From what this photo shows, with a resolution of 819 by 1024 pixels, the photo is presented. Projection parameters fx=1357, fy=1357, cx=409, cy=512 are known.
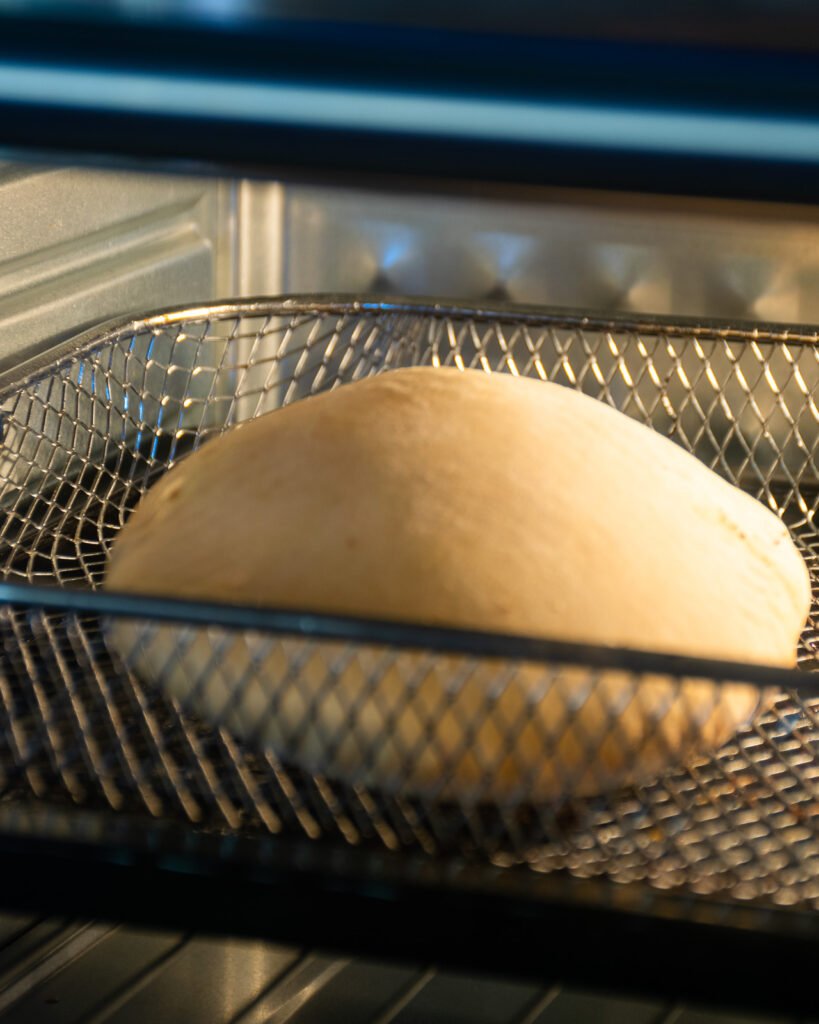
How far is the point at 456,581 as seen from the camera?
533 millimetres

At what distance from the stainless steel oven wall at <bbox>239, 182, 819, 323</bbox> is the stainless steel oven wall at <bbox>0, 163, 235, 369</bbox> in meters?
0.04

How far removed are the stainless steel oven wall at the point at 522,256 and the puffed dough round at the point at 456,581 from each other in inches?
14.5

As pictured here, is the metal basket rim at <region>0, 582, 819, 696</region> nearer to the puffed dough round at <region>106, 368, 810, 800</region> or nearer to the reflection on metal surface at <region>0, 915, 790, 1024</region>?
the puffed dough round at <region>106, 368, 810, 800</region>

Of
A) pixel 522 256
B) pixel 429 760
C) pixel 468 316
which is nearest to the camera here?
pixel 429 760

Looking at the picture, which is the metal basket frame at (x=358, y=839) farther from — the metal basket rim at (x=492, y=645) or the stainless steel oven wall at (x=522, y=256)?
the stainless steel oven wall at (x=522, y=256)

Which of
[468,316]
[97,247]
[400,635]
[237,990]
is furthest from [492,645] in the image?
[97,247]

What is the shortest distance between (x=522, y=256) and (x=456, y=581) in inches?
21.7

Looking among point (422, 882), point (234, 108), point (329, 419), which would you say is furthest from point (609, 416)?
point (234, 108)

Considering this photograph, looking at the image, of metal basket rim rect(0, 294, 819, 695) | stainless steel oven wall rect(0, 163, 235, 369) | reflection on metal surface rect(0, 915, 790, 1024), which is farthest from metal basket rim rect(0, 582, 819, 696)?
stainless steel oven wall rect(0, 163, 235, 369)

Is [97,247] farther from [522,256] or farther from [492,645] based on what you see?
[492,645]

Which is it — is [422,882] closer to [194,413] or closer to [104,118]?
[104,118]

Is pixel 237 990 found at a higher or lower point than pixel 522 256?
lower

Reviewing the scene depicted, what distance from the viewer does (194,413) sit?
1.03 metres

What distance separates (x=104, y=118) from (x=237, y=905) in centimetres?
25
